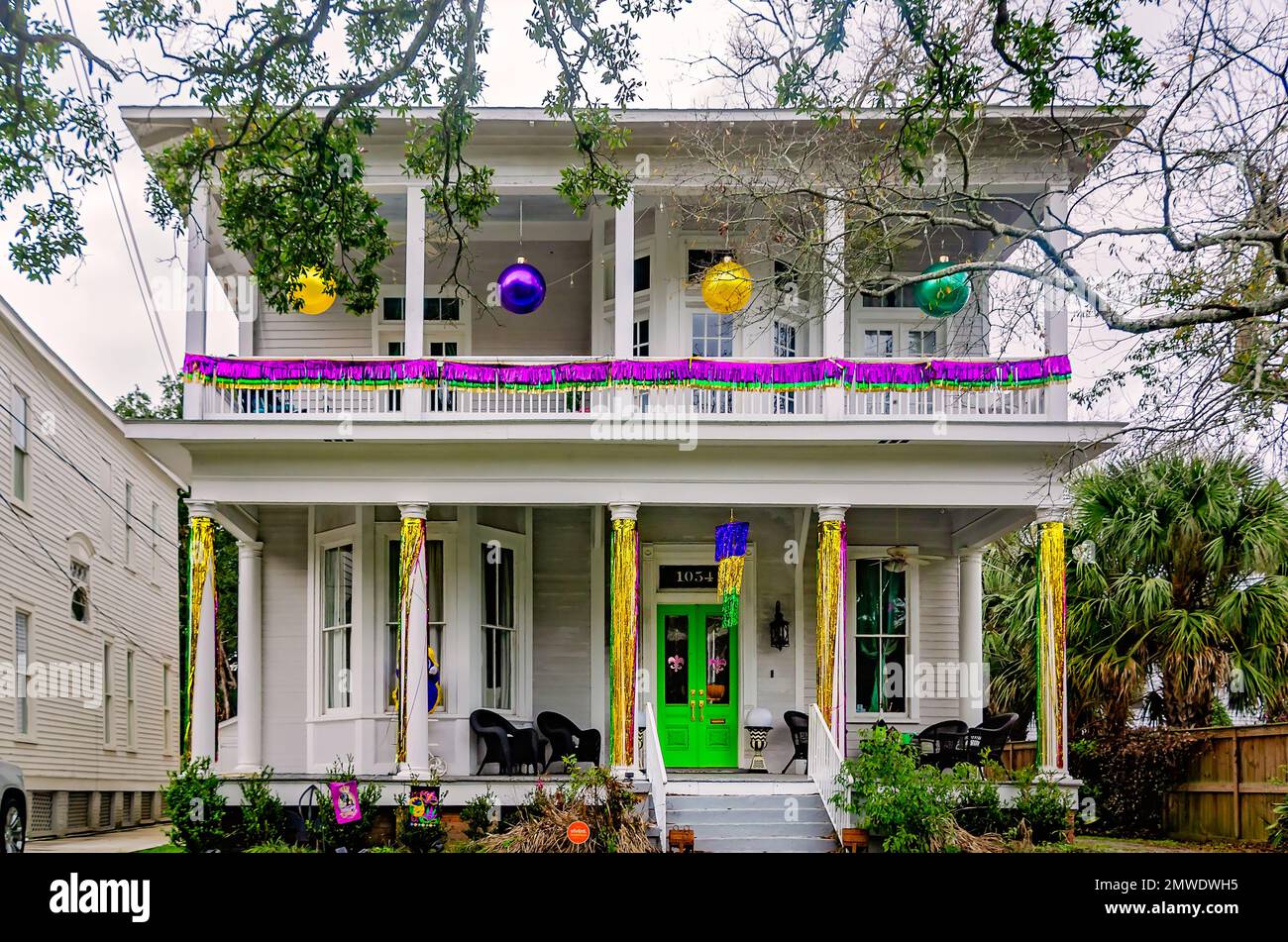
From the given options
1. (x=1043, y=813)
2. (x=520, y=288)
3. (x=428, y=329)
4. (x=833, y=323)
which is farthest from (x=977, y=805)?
(x=428, y=329)

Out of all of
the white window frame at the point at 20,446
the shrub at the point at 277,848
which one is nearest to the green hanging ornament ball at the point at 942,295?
the shrub at the point at 277,848

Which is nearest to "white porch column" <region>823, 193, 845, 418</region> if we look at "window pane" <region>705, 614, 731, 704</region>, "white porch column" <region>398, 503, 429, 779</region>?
"window pane" <region>705, 614, 731, 704</region>

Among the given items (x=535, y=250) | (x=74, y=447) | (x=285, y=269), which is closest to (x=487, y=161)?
(x=535, y=250)

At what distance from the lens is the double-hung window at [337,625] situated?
60.7 feet

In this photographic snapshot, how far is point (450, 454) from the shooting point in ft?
55.9

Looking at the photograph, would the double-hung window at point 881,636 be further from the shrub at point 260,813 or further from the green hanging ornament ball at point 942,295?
the shrub at point 260,813

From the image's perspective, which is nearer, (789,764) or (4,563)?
(789,764)

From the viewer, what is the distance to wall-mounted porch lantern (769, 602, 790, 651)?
18984 millimetres

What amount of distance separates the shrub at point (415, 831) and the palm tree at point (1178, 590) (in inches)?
365

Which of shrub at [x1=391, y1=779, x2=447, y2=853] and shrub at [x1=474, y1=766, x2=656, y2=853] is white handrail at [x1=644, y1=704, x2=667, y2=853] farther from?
shrub at [x1=391, y1=779, x2=447, y2=853]

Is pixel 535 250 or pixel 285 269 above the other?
pixel 535 250

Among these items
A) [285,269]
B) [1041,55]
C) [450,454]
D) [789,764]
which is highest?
[1041,55]
